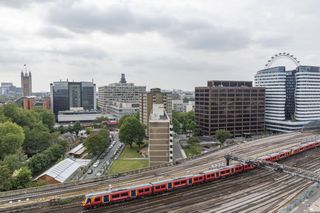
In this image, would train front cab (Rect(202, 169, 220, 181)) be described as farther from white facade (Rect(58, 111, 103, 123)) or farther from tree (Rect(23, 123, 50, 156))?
white facade (Rect(58, 111, 103, 123))

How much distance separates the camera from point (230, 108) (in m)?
105

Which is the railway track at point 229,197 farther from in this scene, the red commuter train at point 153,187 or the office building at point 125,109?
the office building at point 125,109

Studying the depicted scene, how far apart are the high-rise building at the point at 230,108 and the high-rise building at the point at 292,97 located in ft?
21.9

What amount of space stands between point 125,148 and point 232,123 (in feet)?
156

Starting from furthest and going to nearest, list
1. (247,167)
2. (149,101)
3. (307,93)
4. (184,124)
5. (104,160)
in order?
(184,124) < (307,93) < (149,101) < (104,160) < (247,167)

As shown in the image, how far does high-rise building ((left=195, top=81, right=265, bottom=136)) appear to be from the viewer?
103m

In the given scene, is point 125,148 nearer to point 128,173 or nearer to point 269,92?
point 128,173

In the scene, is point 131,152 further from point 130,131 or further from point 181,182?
point 181,182

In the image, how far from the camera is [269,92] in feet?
384

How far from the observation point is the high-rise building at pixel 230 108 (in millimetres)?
102812

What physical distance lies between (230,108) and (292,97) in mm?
31999

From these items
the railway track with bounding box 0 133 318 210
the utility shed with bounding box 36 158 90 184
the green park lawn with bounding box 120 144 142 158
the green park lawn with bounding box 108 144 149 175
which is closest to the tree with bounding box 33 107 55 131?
the green park lawn with bounding box 120 144 142 158

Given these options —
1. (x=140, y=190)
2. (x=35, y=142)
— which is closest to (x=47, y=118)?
Result: (x=35, y=142)

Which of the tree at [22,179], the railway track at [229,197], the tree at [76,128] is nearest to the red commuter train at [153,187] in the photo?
the railway track at [229,197]
